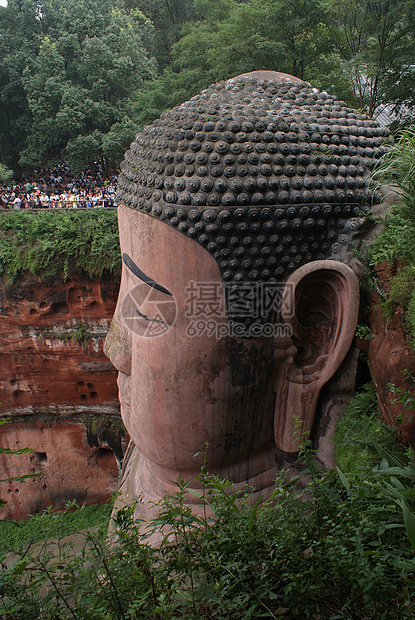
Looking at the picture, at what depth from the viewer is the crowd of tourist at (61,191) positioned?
12773mm

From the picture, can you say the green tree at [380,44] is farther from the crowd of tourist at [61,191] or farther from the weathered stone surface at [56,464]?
the weathered stone surface at [56,464]

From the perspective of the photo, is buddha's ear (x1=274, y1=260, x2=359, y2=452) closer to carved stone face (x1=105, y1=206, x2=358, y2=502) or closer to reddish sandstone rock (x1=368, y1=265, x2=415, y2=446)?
carved stone face (x1=105, y1=206, x2=358, y2=502)

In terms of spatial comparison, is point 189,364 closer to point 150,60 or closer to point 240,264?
point 240,264

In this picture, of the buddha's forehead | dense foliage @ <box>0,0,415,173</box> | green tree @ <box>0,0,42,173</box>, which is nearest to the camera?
the buddha's forehead

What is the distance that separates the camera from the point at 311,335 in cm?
324

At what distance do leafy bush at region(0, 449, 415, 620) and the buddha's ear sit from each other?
101 cm

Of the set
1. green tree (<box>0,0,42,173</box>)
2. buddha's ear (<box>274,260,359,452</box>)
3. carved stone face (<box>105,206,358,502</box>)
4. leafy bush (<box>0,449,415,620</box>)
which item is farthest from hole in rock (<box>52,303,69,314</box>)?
green tree (<box>0,0,42,173</box>)

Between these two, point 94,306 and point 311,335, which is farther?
point 94,306

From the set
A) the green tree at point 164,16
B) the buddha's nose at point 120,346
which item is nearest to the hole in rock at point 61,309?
the buddha's nose at point 120,346

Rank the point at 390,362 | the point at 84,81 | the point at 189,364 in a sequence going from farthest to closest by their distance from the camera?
the point at 84,81 → the point at 189,364 → the point at 390,362

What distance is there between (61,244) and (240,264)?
6906 mm

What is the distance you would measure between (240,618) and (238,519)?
0.39 metres

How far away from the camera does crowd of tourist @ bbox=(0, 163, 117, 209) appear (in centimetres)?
1277

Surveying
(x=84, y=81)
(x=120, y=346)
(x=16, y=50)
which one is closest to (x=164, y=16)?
(x=16, y=50)
